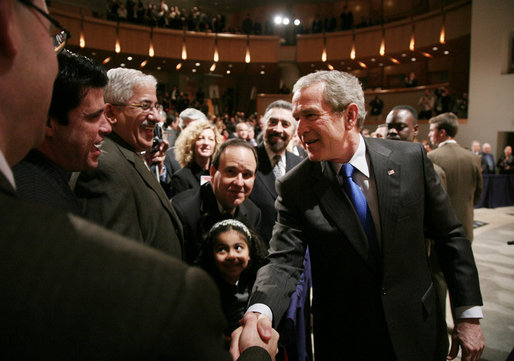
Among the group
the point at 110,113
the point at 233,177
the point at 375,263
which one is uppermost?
the point at 110,113

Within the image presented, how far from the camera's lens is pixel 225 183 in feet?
6.53

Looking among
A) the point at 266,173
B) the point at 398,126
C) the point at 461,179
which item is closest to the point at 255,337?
the point at 266,173

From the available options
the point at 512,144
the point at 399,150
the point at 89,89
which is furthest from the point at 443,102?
the point at 89,89

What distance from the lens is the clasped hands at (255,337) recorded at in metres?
1.12

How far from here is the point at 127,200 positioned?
50.7 inches

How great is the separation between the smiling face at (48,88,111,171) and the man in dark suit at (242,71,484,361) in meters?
0.81

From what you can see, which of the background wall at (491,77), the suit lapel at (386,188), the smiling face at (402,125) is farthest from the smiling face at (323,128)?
the background wall at (491,77)

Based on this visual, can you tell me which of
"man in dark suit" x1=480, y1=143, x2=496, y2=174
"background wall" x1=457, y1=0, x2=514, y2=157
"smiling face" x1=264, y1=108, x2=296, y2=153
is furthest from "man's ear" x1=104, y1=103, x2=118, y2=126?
"background wall" x1=457, y1=0, x2=514, y2=157

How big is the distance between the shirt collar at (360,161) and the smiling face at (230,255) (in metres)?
0.60

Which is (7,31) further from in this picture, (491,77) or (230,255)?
(491,77)

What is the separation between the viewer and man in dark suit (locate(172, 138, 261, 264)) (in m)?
1.96

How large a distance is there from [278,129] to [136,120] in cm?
148

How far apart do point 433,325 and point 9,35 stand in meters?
1.72

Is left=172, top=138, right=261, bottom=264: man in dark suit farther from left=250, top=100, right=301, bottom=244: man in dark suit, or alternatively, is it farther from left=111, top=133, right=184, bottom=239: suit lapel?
left=250, top=100, right=301, bottom=244: man in dark suit
